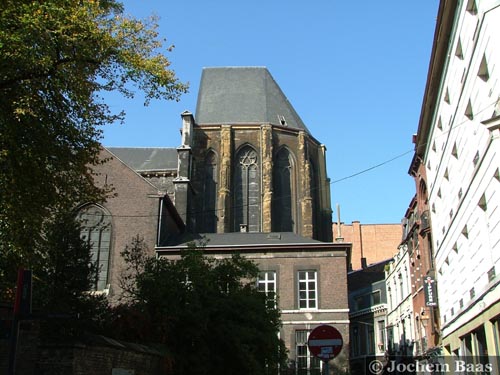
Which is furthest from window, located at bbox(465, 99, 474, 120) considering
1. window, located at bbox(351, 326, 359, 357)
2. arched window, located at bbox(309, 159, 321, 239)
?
window, located at bbox(351, 326, 359, 357)

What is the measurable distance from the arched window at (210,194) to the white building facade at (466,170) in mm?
19232

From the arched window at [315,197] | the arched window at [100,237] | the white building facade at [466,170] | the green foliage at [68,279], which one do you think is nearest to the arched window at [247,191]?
the arched window at [315,197]

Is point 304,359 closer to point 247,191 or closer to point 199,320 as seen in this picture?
point 199,320

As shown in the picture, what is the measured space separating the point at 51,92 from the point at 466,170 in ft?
35.8

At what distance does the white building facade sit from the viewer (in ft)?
39.2

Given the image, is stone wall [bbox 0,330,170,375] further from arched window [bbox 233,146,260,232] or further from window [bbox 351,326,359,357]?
window [bbox 351,326,359,357]

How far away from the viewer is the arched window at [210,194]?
3794 cm

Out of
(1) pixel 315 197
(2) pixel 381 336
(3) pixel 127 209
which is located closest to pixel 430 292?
(3) pixel 127 209

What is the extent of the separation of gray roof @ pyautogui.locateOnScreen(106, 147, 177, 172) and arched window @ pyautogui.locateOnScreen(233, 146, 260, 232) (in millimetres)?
4876

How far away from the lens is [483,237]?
43.7 ft

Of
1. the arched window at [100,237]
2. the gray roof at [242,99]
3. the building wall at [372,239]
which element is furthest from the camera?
the building wall at [372,239]

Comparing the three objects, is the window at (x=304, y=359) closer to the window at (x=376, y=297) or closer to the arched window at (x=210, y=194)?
the arched window at (x=210, y=194)

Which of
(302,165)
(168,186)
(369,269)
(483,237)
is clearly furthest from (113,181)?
(369,269)

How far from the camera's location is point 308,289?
88.7 feet
